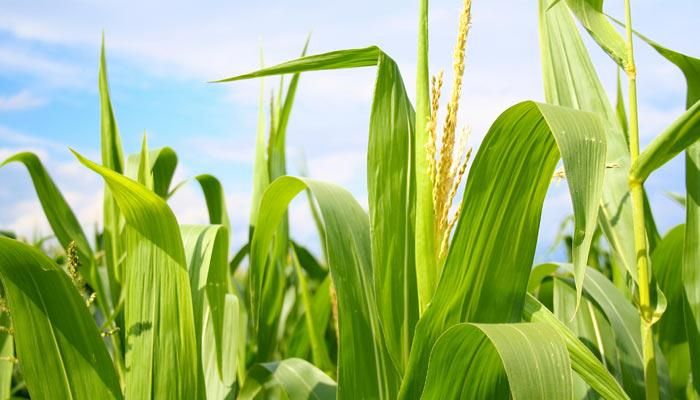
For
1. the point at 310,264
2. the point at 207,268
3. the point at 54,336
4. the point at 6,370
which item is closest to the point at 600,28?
the point at 207,268

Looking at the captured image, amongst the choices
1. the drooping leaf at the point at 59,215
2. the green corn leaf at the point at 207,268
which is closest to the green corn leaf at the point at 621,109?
the green corn leaf at the point at 207,268

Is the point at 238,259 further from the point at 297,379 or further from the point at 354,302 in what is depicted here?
the point at 354,302

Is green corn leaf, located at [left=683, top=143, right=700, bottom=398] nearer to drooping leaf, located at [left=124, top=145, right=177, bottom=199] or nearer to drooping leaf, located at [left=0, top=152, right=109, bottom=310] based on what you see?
drooping leaf, located at [left=124, top=145, right=177, bottom=199]

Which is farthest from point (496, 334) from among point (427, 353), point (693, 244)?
point (693, 244)

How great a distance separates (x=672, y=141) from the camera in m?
1.03

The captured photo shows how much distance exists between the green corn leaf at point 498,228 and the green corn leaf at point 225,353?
22.9 inches

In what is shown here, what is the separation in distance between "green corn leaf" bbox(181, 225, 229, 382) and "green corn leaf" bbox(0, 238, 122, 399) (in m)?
0.16

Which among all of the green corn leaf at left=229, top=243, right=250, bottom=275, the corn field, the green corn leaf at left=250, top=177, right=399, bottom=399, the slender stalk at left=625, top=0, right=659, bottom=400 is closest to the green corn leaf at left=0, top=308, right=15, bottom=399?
the corn field

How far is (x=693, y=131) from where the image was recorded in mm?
1023

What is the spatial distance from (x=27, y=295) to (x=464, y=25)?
29.3 inches

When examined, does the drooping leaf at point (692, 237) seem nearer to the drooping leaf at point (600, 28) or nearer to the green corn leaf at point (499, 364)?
the drooping leaf at point (600, 28)

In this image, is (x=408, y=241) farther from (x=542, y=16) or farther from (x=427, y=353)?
(x=542, y=16)

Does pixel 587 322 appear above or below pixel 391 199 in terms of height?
below

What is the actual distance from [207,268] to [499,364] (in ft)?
1.69
